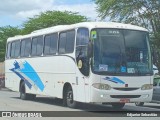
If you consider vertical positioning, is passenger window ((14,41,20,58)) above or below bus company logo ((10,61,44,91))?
above

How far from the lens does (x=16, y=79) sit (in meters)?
25.9

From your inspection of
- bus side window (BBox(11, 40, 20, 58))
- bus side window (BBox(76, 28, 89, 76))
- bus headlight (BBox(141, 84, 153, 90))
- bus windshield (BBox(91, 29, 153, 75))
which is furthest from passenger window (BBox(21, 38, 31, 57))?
bus headlight (BBox(141, 84, 153, 90))

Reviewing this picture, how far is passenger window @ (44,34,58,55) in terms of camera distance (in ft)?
66.1

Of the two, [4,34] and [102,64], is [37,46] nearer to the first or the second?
[102,64]

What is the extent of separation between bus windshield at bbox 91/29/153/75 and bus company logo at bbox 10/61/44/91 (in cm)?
624

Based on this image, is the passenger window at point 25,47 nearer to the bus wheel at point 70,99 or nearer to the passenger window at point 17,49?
the passenger window at point 17,49

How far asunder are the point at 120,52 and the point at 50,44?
16.8ft

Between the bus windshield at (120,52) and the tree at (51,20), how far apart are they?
38.3 metres

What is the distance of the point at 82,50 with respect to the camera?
17.2 m

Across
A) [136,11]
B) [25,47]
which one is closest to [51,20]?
[136,11]

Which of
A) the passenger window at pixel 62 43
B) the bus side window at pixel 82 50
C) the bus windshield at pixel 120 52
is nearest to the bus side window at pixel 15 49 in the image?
the passenger window at pixel 62 43

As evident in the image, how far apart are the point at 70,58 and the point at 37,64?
14.4ft

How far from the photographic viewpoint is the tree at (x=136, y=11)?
36844mm

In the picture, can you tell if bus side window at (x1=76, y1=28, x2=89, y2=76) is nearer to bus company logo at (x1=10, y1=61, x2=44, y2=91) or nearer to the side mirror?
the side mirror
